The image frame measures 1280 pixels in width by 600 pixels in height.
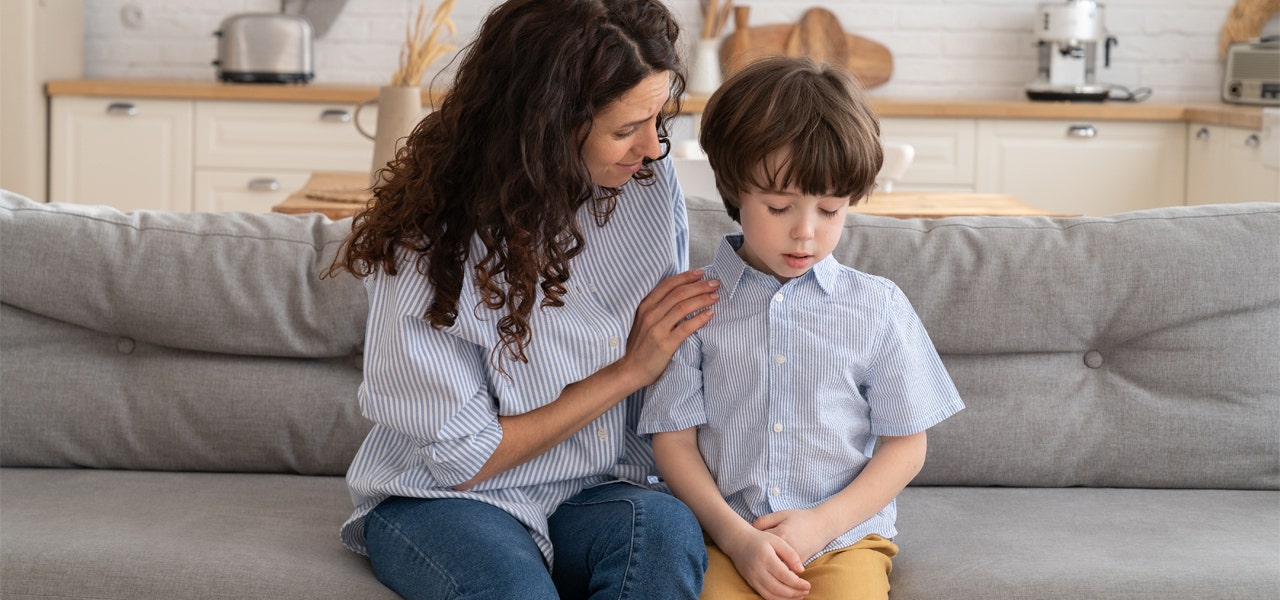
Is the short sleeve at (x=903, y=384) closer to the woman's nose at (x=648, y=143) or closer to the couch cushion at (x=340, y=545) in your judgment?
the couch cushion at (x=340, y=545)

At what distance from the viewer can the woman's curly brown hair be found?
1362mm

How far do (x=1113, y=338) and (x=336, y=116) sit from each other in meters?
3.05

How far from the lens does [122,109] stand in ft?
14.0

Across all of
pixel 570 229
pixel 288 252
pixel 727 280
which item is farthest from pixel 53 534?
pixel 727 280

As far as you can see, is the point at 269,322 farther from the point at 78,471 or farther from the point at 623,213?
the point at 623,213

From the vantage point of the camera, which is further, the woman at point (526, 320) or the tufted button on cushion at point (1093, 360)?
the tufted button on cushion at point (1093, 360)

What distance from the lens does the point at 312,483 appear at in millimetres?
1800

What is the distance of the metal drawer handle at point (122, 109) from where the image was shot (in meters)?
4.25

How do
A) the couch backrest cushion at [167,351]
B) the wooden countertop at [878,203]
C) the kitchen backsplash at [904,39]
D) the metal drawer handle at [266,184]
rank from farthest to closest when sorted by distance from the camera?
the kitchen backsplash at [904,39] < the metal drawer handle at [266,184] < the wooden countertop at [878,203] < the couch backrest cushion at [167,351]

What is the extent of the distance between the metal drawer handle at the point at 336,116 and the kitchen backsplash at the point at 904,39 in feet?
1.65

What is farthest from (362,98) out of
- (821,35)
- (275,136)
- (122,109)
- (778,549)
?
(778,549)

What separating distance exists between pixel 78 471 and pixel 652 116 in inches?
40.5

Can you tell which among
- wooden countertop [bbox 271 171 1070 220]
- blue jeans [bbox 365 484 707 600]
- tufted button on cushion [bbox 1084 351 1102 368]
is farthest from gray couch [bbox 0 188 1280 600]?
wooden countertop [bbox 271 171 1070 220]

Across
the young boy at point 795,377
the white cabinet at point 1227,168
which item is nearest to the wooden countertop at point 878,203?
the young boy at point 795,377
